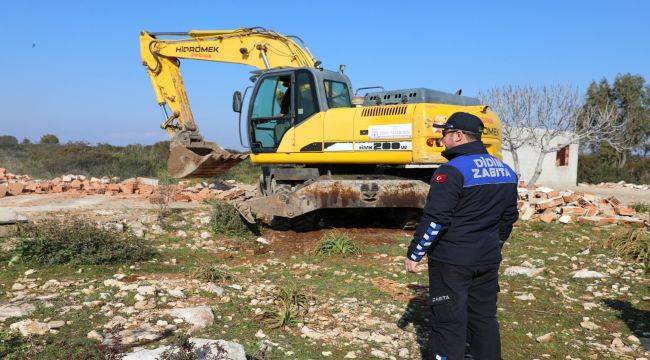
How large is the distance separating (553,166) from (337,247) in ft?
75.2

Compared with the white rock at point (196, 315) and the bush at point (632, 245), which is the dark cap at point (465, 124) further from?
the bush at point (632, 245)

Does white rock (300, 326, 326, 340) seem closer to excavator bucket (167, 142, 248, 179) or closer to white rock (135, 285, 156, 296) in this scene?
white rock (135, 285, 156, 296)

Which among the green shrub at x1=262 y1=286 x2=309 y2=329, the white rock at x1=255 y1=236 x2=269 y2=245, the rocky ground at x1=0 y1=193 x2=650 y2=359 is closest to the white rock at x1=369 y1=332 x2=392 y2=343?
the rocky ground at x1=0 y1=193 x2=650 y2=359

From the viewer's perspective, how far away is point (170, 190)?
45.4 feet

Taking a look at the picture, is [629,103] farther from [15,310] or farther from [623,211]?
[15,310]

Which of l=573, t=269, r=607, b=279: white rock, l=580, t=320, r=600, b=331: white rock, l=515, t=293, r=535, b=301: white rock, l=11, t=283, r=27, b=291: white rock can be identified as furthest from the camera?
l=573, t=269, r=607, b=279: white rock

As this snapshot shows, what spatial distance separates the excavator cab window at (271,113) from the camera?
8.79 m

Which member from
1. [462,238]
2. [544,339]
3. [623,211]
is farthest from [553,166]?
[462,238]

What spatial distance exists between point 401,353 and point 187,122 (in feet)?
26.8

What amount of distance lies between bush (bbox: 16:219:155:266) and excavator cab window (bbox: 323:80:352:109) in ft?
11.9

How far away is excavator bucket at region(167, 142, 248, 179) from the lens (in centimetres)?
1052

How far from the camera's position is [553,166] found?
27.4 metres

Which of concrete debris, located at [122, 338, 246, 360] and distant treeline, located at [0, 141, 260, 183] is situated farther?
distant treeline, located at [0, 141, 260, 183]

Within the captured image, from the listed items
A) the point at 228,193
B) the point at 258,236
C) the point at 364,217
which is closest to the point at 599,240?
the point at 364,217
